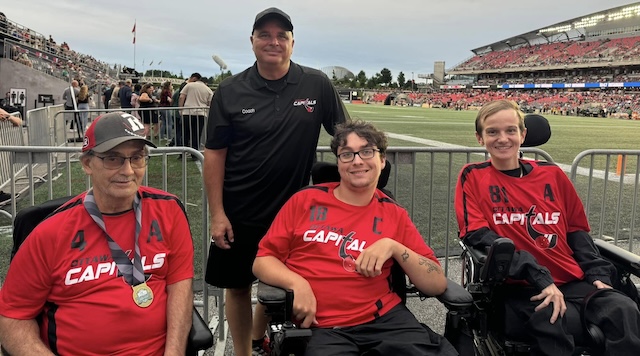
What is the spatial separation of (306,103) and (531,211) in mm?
1472

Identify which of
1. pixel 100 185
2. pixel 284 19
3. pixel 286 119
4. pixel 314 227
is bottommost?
pixel 314 227

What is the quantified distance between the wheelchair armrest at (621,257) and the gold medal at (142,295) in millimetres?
2528

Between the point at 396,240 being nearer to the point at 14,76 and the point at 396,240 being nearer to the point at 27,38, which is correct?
the point at 14,76

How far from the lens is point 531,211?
2715mm

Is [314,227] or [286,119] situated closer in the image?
[314,227]

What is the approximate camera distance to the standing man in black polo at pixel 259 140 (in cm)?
264

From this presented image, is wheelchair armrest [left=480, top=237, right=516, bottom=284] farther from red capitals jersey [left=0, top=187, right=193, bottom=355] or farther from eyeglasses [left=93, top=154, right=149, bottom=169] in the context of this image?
eyeglasses [left=93, top=154, right=149, bottom=169]

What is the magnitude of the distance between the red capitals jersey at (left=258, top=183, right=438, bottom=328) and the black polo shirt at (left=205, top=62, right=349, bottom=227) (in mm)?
285

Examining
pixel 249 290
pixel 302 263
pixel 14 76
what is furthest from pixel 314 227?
pixel 14 76

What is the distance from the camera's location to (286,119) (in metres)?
2.68

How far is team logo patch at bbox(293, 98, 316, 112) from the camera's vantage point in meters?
2.71

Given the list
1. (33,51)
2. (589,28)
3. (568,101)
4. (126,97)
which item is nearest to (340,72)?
(589,28)

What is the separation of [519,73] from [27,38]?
265 feet

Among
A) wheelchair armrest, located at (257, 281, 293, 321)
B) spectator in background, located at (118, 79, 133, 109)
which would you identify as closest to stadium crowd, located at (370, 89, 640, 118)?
spectator in background, located at (118, 79, 133, 109)
